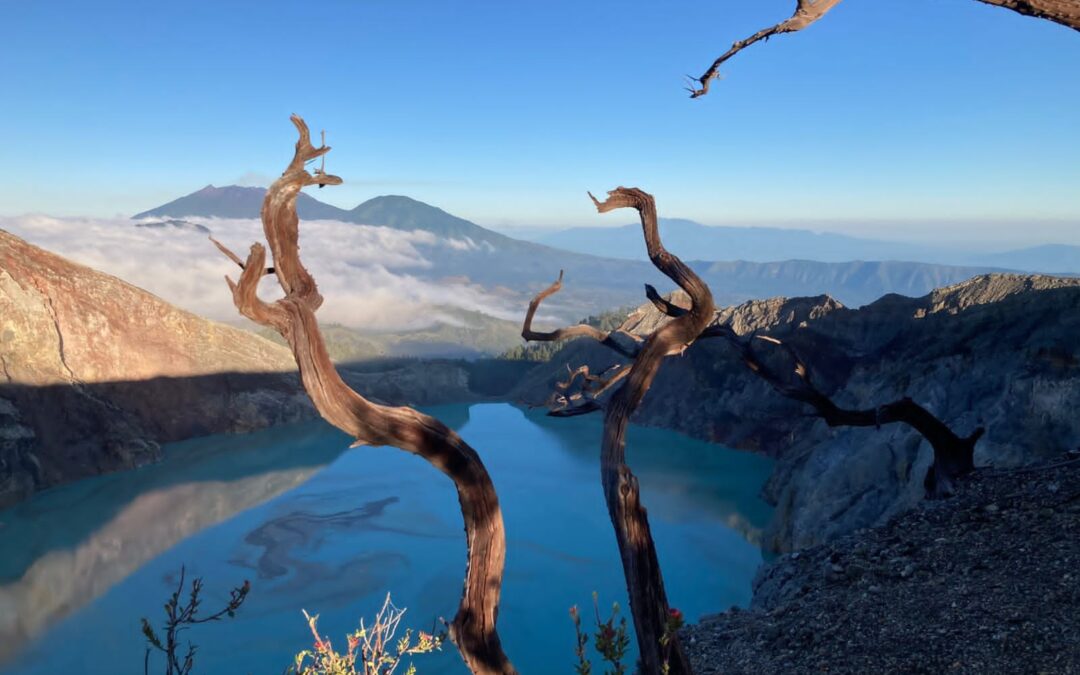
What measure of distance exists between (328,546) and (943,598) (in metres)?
24.0

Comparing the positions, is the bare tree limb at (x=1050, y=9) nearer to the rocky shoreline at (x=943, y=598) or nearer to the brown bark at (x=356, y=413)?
the rocky shoreline at (x=943, y=598)

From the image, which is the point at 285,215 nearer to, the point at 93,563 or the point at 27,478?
the point at 93,563

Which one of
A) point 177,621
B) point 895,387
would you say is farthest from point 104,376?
point 177,621

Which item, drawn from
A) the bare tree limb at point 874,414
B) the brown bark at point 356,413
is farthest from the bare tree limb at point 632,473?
the bare tree limb at point 874,414

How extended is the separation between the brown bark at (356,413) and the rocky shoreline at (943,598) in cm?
448

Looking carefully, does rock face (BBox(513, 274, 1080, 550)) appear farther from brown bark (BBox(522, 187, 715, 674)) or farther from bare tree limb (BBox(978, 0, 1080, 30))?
bare tree limb (BBox(978, 0, 1080, 30))

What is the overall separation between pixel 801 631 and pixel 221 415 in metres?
48.0

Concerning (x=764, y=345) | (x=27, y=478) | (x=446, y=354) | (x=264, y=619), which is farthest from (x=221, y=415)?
(x=446, y=354)

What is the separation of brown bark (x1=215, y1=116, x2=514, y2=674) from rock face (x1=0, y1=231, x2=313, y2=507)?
3688 cm

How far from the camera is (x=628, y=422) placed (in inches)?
213

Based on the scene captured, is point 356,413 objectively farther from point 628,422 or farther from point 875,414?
point 875,414

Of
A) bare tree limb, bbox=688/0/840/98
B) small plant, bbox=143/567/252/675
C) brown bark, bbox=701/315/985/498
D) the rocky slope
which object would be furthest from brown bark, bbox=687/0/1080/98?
the rocky slope

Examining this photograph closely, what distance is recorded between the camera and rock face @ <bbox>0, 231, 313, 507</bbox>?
36719 mm

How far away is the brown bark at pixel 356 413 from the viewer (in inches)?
156
